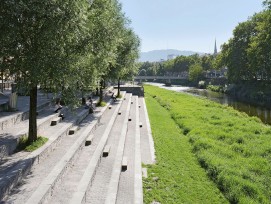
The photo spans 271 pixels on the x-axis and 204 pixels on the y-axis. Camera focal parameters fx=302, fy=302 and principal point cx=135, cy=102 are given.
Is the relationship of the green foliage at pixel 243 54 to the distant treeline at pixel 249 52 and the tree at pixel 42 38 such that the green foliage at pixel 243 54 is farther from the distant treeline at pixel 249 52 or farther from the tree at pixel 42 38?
the tree at pixel 42 38

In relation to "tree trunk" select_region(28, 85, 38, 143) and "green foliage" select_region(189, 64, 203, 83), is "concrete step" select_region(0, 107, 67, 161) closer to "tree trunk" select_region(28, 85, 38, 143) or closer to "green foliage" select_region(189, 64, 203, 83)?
"tree trunk" select_region(28, 85, 38, 143)

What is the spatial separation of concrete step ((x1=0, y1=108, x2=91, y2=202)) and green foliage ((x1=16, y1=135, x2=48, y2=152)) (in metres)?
0.23

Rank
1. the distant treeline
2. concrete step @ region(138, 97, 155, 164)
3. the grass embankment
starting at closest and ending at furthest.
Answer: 1. the grass embankment
2. concrete step @ region(138, 97, 155, 164)
3. the distant treeline

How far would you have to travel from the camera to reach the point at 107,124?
807 inches

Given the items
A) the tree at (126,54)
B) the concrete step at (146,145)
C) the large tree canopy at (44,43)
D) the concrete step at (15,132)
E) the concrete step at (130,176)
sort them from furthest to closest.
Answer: the tree at (126,54) < the concrete step at (146,145) < the concrete step at (15,132) < the large tree canopy at (44,43) < the concrete step at (130,176)

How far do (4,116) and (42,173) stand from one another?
20.6ft

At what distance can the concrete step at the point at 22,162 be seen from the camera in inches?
355

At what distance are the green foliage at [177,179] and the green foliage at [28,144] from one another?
15.4ft

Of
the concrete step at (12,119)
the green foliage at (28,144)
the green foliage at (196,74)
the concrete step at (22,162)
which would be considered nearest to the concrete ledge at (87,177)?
the concrete step at (22,162)

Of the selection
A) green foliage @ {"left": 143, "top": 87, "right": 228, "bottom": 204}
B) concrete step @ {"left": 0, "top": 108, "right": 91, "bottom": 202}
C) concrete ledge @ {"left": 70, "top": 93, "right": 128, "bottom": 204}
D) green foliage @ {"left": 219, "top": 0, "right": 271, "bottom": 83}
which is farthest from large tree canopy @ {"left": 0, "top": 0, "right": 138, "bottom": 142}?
green foliage @ {"left": 219, "top": 0, "right": 271, "bottom": 83}

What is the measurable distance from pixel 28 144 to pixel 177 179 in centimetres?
643

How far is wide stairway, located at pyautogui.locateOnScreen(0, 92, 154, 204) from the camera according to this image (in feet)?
30.0

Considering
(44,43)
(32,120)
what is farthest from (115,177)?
A: (44,43)

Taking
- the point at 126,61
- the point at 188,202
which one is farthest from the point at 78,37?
the point at 126,61
